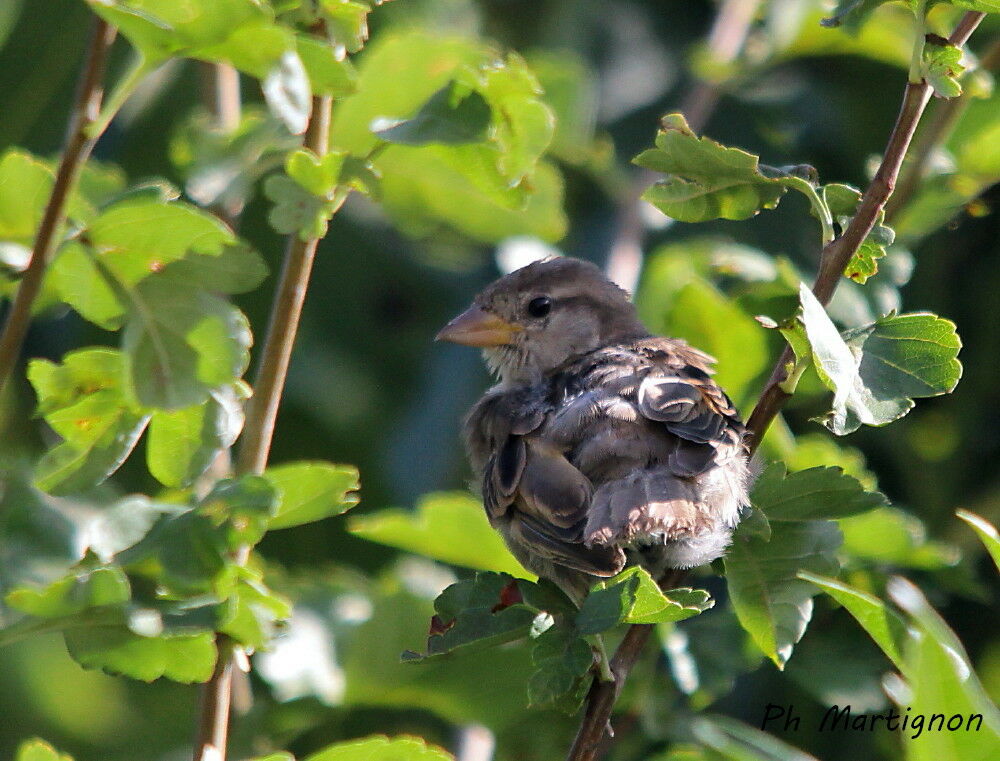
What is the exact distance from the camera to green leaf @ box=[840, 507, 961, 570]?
7.36ft

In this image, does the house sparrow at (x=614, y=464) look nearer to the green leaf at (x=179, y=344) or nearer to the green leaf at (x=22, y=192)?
the green leaf at (x=179, y=344)

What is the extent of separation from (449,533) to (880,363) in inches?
38.9

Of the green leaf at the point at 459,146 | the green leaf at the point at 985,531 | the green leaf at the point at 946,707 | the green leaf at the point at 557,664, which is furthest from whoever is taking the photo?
the green leaf at the point at 459,146

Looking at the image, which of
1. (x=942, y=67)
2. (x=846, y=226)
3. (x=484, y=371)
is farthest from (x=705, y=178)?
(x=484, y=371)

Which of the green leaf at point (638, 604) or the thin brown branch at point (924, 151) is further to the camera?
the thin brown branch at point (924, 151)

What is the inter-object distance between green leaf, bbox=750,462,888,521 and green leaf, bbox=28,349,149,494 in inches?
32.9

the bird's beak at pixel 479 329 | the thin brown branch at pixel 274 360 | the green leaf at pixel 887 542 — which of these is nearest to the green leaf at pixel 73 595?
the thin brown branch at pixel 274 360

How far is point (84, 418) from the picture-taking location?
5.02ft

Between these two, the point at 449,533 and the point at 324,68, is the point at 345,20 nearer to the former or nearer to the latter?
the point at 324,68

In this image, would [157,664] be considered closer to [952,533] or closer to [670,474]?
[670,474]

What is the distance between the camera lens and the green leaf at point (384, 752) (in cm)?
145

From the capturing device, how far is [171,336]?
1.45 meters

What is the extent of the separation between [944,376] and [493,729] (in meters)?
1.12

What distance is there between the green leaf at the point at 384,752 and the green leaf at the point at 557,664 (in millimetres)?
145
